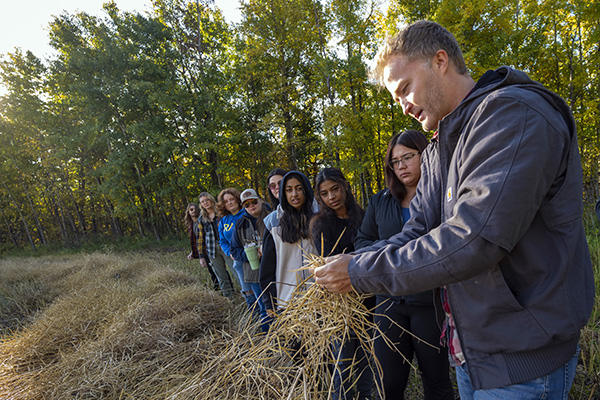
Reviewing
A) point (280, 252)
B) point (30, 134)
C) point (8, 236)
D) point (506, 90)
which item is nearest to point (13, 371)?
point (280, 252)

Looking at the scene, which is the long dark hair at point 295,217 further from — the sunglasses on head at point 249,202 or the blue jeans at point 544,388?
the blue jeans at point 544,388

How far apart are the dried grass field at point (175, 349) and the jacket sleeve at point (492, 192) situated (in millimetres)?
484

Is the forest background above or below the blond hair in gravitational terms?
above

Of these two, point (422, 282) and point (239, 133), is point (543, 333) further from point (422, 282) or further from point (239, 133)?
point (239, 133)

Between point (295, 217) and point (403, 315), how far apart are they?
1.17 metres

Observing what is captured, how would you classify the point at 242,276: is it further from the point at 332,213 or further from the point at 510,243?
the point at 510,243

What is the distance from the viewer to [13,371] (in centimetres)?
272

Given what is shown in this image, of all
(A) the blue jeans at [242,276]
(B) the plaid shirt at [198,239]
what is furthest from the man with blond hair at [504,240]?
(B) the plaid shirt at [198,239]

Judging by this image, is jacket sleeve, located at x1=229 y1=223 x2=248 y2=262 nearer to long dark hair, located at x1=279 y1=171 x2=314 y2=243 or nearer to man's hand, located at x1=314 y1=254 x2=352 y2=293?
long dark hair, located at x1=279 y1=171 x2=314 y2=243

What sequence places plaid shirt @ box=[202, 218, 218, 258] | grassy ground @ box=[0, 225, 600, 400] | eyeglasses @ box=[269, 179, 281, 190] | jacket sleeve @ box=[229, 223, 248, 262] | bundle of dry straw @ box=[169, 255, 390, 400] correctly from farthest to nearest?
plaid shirt @ box=[202, 218, 218, 258] → jacket sleeve @ box=[229, 223, 248, 262] → eyeglasses @ box=[269, 179, 281, 190] → grassy ground @ box=[0, 225, 600, 400] → bundle of dry straw @ box=[169, 255, 390, 400]

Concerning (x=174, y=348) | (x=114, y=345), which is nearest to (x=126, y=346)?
(x=114, y=345)

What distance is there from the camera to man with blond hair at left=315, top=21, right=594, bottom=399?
2.26 feet

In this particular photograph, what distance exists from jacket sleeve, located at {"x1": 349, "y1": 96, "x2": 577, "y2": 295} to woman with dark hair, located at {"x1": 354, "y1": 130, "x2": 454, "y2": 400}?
2.49 ft

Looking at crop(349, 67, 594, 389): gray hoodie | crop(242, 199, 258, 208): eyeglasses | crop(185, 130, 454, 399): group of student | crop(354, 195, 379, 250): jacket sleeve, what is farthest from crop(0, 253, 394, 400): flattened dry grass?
crop(242, 199, 258, 208): eyeglasses
